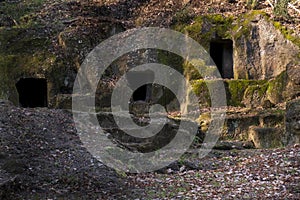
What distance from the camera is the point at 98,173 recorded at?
7.77m

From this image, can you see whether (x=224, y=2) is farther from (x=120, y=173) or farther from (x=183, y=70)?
(x=120, y=173)

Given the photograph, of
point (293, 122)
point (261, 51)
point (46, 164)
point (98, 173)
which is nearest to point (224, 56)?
point (261, 51)

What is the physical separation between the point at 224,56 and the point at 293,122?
7991mm

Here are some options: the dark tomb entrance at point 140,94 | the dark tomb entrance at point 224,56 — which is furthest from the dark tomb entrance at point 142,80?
the dark tomb entrance at point 224,56

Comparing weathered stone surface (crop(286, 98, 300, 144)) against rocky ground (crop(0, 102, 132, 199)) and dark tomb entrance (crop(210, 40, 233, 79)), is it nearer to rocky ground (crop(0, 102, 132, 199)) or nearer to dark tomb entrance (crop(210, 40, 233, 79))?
rocky ground (crop(0, 102, 132, 199))

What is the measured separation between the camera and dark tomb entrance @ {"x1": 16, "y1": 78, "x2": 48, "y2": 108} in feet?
55.7

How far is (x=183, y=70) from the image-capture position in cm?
1750

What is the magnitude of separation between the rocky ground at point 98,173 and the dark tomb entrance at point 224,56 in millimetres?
8664

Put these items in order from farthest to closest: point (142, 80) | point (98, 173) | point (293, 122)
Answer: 1. point (142, 80)
2. point (293, 122)
3. point (98, 173)

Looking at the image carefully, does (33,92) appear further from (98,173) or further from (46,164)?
(98,173)

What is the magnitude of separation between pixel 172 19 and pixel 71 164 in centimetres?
1276

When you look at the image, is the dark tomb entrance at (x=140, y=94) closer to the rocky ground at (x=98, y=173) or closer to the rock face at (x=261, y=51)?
the rock face at (x=261, y=51)

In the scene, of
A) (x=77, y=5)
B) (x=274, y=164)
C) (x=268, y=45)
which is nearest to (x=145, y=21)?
(x=77, y=5)

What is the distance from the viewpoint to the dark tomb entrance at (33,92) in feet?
Answer: 55.7
